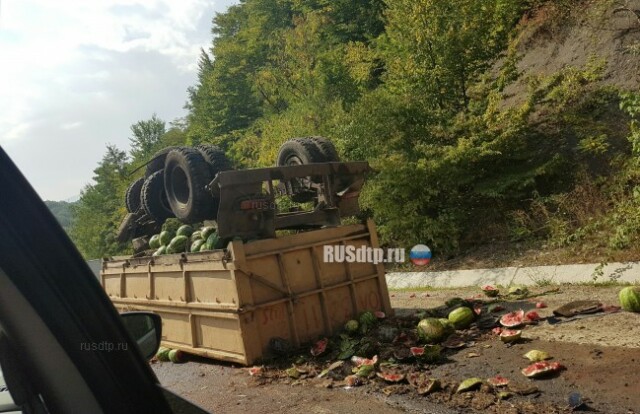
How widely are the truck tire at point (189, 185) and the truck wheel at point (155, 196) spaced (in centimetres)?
102

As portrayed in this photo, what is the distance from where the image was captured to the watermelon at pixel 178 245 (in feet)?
29.9

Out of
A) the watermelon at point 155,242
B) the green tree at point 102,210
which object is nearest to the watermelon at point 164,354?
the watermelon at point 155,242

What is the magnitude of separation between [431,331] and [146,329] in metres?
A: 5.06

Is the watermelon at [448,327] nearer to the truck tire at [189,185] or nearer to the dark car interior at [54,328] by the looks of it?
the truck tire at [189,185]

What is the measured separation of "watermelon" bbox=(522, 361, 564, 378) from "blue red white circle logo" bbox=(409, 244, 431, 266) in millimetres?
8490

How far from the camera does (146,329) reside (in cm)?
200

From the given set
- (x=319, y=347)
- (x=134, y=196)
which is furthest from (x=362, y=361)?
(x=134, y=196)

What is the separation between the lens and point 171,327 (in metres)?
8.14

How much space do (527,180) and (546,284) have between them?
13.3 ft

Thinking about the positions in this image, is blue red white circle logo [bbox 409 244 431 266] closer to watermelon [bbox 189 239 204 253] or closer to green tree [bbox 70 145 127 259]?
watermelon [bbox 189 239 204 253]

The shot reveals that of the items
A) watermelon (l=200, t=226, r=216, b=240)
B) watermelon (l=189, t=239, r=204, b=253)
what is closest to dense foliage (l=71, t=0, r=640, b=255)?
watermelon (l=200, t=226, r=216, b=240)

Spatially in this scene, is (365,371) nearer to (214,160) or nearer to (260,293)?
(260,293)

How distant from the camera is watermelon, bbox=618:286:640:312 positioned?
6164mm

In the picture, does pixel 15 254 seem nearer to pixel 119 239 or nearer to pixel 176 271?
pixel 176 271
